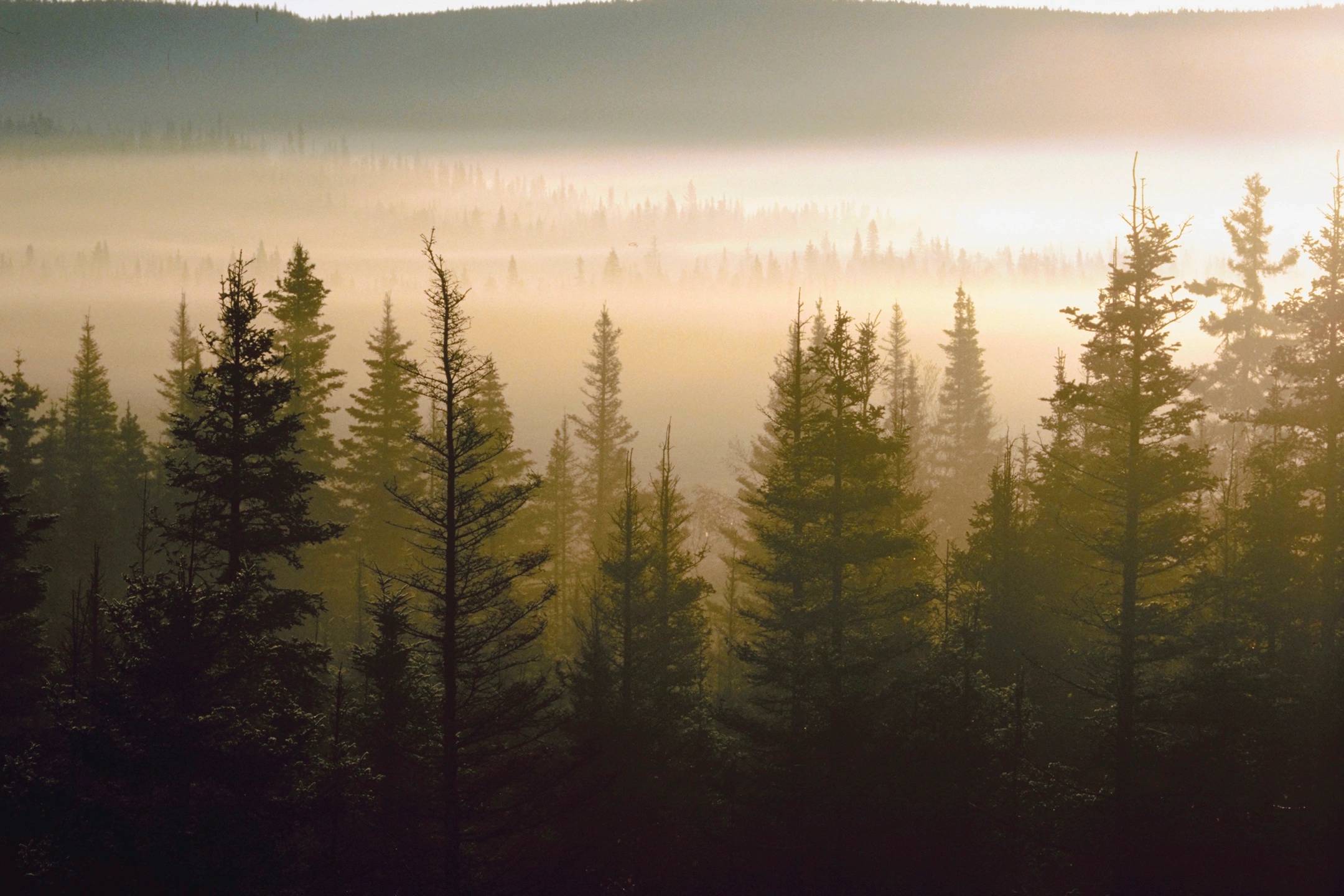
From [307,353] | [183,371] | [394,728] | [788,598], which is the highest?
[307,353]

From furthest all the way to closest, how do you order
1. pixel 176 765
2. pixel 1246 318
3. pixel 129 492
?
pixel 1246 318
pixel 129 492
pixel 176 765

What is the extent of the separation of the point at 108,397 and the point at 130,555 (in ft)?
36.1

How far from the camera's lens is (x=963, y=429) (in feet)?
220

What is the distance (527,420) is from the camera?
160m

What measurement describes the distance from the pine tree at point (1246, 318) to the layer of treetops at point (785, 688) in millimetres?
31507

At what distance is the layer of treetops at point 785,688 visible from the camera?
16688 mm

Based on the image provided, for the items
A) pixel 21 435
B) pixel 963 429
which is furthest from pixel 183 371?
pixel 963 429

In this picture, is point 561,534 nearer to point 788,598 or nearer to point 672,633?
point 672,633

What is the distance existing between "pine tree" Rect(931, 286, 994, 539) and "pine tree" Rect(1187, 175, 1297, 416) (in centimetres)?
1342

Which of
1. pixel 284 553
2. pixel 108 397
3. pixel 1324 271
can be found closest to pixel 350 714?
pixel 284 553

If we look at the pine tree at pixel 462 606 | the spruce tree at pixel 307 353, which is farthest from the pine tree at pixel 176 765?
the spruce tree at pixel 307 353

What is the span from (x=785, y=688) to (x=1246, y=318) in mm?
46779

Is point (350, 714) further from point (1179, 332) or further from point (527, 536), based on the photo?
point (1179, 332)

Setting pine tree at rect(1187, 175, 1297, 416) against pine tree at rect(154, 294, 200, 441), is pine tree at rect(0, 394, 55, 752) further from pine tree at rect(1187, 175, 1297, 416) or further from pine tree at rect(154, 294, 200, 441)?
pine tree at rect(1187, 175, 1297, 416)
